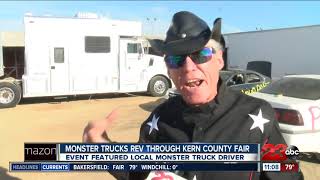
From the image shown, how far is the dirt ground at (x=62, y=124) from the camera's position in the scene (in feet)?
21.8

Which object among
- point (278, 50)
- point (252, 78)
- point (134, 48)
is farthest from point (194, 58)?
point (278, 50)

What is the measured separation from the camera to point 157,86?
16.9 meters

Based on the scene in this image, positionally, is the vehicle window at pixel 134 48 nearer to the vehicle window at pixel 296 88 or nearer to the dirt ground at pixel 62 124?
the dirt ground at pixel 62 124

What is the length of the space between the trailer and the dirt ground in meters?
7.64

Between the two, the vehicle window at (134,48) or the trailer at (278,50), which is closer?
the vehicle window at (134,48)

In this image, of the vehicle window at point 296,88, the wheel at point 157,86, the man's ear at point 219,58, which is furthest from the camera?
the wheel at point 157,86

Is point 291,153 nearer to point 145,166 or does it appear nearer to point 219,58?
point 219,58

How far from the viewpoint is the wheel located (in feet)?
55.0

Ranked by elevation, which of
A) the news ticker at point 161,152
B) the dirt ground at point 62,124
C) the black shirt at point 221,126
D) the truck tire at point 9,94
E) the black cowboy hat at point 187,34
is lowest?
the dirt ground at point 62,124

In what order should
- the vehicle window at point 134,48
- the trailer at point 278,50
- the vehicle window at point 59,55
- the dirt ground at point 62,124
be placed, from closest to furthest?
the dirt ground at point 62,124, the vehicle window at point 59,55, the vehicle window at point 134,48, the trailer at point 278,50

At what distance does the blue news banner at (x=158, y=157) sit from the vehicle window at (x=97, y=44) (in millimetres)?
13652

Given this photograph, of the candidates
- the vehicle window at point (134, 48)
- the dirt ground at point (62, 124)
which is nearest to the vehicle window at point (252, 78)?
the dirt ground at point (62, 124)

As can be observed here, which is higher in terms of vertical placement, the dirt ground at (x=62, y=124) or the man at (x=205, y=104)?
the man at (x=205, y=104)

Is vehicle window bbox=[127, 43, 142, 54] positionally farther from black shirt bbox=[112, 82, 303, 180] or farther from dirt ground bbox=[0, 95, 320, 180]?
black shirt bbox=[112, 82, 303, 180]
